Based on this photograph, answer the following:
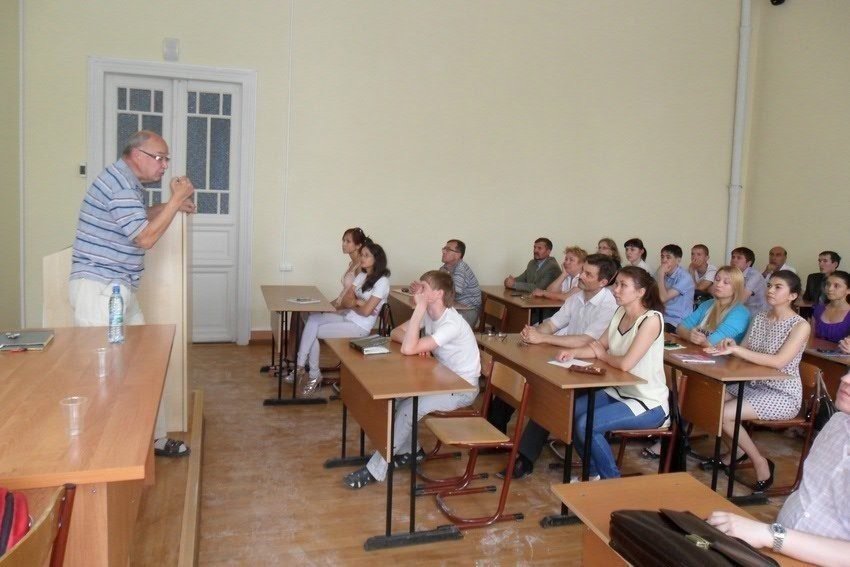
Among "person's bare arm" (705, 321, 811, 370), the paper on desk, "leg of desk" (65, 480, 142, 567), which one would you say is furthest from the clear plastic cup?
"person's bare arm" (705, 321, 811, 370)

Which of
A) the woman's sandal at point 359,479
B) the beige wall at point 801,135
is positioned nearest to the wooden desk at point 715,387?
the woman's sandal at point 359,479

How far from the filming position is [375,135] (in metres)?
6.88

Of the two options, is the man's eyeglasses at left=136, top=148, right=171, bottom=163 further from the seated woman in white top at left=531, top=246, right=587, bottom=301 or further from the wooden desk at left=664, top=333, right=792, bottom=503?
the seated woman in white top at left=531, top=246, right=587, bottom=301

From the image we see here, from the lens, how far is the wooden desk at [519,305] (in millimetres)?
5633

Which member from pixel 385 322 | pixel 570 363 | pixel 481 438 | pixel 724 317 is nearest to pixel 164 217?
pixel 481 438

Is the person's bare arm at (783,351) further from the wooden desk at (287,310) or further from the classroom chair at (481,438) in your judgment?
the wooden desk at (287,310)

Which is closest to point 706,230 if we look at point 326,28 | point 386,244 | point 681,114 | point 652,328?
point 681,114

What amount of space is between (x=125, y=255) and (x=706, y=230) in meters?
7.10

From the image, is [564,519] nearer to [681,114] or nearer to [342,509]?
[342,509]

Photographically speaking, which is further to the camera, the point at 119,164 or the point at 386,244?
the point at 386,244

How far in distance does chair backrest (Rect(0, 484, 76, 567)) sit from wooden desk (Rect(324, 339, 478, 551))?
1362mm

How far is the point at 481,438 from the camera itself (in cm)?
301

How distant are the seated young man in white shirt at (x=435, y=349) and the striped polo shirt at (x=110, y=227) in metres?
1.32

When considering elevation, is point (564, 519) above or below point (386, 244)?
below
